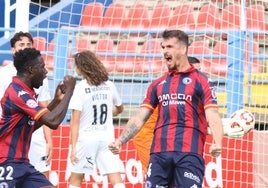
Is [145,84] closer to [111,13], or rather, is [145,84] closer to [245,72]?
Result: [245,72]

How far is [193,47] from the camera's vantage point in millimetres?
13883

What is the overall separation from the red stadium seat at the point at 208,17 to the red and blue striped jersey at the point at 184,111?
5714mm

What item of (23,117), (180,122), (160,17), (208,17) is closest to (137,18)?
(160,17)

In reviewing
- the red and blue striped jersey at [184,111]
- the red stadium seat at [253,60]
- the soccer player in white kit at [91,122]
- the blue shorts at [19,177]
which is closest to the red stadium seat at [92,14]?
the red stadium seat at [253,60]

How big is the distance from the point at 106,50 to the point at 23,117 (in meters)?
6.77

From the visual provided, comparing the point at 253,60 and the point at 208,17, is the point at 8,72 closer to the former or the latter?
the point at 253,60

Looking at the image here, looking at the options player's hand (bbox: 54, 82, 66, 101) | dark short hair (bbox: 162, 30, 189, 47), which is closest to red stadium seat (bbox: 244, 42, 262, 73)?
dark short hair (bbox: 162, 30, 189, 47)

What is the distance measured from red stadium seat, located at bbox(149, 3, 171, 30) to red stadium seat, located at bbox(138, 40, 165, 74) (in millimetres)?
519

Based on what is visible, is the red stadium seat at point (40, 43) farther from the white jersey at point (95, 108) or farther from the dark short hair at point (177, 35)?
the dark short hair at point (177, 35)

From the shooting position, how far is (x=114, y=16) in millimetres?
15758

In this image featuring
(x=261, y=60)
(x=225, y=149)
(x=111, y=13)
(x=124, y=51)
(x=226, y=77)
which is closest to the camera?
(x=225, y=149)

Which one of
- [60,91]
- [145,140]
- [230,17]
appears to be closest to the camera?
[60,91]

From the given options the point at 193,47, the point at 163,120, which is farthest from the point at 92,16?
the point at 163,120

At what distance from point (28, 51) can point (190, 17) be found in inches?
283
